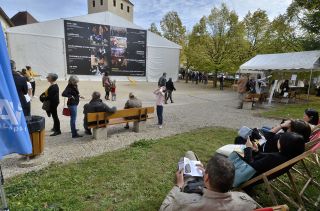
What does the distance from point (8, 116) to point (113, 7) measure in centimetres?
5198

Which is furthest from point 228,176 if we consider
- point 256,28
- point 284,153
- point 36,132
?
point 256,28

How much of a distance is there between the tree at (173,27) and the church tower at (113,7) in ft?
45.0

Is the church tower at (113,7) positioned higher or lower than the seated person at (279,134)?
higher

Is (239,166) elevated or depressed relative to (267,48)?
depressed

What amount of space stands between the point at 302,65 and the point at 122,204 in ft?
45.1

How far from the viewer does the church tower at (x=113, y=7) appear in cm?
4822

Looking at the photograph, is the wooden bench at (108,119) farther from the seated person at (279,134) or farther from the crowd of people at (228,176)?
the seated person at (279,134)

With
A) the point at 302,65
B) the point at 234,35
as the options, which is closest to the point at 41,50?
the point at 234,35

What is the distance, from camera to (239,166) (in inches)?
122

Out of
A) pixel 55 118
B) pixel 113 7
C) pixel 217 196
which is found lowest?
pixel 55 118

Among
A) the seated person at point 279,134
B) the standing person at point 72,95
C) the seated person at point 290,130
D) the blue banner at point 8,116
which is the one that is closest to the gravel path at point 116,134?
the standing person at point 72,95

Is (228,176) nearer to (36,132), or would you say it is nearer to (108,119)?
(36,132)

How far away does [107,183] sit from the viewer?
3814 millimetres

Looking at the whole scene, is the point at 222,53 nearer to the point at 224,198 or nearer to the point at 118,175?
the point at 118,175
